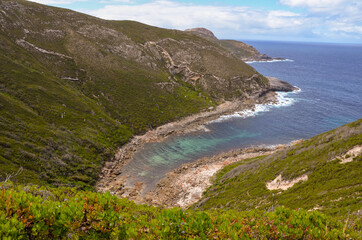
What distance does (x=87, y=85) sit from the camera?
218ft

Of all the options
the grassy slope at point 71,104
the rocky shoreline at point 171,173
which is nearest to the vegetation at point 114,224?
the grassy slope at point 71,104

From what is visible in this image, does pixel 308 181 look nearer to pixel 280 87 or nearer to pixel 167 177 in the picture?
pixel 167 177

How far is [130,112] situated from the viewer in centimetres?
6556

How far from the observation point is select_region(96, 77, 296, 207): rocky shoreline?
38281 millimetres

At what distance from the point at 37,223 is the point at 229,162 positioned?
156 ft

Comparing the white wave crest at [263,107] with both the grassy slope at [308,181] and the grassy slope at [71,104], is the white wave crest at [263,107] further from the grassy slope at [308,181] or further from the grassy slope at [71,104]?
the grassy slope at [308,181]

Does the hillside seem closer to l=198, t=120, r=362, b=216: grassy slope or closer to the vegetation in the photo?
the vegetation

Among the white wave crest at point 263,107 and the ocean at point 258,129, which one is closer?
the ocean at point 258,129

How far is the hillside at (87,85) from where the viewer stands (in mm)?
39031

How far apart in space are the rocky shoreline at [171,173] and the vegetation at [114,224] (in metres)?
28.0

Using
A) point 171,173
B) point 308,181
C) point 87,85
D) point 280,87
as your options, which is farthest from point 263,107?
point 87,85

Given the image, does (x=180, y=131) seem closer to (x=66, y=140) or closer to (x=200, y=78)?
(x=66, y=140)

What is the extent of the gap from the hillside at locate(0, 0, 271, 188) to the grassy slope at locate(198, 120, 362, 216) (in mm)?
27596

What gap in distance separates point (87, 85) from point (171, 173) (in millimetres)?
42490
